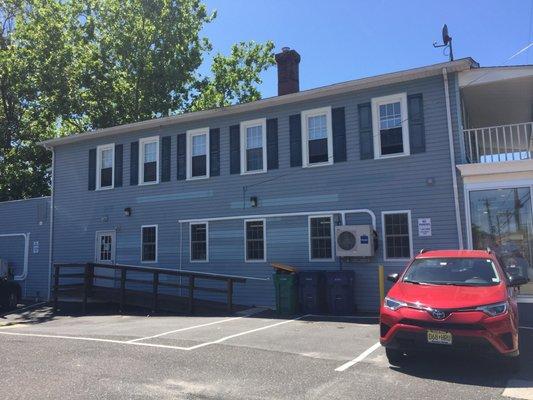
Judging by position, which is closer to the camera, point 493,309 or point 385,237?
point 493,309

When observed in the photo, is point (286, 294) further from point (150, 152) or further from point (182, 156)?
point (150, 152)

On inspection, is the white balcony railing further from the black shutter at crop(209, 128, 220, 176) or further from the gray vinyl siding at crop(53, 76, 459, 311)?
the black shutter at crop(209, 128, 220, 176)

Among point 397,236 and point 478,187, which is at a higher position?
point 478,187

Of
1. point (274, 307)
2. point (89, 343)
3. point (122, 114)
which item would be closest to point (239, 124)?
point (274, 307)

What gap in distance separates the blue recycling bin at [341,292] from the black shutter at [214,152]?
18.2 ft

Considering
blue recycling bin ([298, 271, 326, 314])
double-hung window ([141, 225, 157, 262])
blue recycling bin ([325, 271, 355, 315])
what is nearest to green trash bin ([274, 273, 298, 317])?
blue recycling bin ([298, 271, 326, 314])

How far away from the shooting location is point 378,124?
14.2 meters

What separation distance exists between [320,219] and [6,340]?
334 inches

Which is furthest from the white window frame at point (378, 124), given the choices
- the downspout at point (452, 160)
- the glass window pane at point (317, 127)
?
the glass window pane at point (317, 127)

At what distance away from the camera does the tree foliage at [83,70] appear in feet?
90.0

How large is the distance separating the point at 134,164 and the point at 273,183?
5709 millimetres

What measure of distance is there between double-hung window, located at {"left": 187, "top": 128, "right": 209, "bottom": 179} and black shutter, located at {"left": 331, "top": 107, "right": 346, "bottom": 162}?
4.46 metres

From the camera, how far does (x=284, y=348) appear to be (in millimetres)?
8625

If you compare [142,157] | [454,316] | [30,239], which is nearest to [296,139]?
[142,157]
